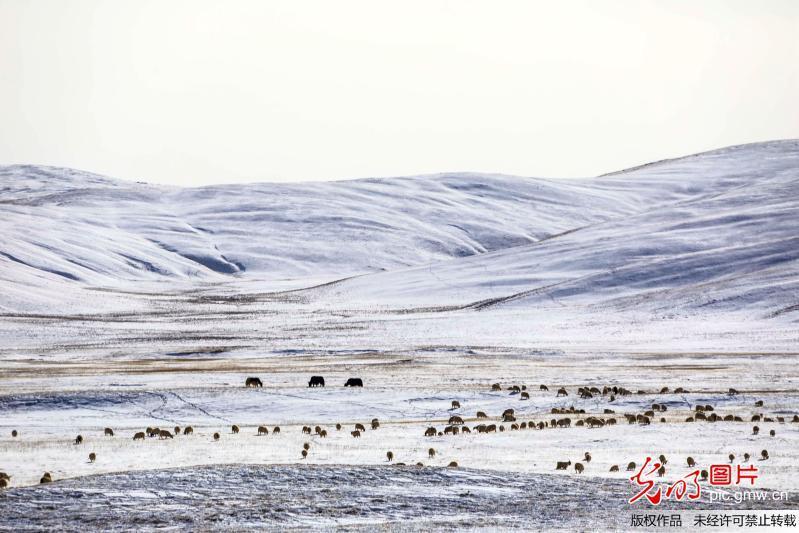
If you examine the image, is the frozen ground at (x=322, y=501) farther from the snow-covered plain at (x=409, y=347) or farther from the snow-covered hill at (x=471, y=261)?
the snow-covered hill at (x=471, y=261)

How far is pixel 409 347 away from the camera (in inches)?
2869

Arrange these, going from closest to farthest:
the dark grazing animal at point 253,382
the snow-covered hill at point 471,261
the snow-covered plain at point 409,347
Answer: the snow-covered plain at point 409,347
the dark grazing animal at point 253,382
the snow-covered hill at point 471,261

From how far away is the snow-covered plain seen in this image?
30844 mm

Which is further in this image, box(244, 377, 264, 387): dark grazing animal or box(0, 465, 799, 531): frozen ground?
box(244, 377, 264, 387): dark grazing animal

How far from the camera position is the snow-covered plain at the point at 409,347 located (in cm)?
3084

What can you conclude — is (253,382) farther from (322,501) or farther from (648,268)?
(648,268)

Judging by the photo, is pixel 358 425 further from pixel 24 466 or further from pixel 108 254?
pixel 108 254

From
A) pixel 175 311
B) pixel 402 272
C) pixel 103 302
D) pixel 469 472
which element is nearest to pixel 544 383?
pixel 469 472

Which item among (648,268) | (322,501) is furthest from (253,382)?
(648,268)

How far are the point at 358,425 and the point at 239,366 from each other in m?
25.4

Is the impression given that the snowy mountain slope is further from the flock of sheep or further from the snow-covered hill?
the flock of sheep

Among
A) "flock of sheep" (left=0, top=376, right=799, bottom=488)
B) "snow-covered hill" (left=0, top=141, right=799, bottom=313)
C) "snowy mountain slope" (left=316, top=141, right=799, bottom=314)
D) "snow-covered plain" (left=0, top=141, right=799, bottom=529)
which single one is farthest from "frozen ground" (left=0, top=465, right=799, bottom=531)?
"snowy mountain slope" (left=316, top=141, right=799, bottom=314)

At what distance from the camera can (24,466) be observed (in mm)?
28203

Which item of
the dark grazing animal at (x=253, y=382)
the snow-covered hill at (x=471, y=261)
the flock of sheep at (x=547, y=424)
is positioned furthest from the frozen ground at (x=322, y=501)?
the snow-covered hill at (x=471, y=261)
